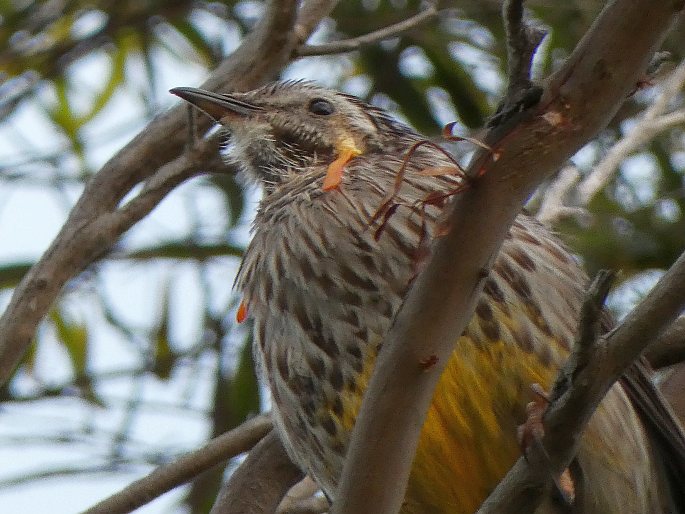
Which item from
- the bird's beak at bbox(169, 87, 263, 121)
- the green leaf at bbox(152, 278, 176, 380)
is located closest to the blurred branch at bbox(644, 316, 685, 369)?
the bird's beak at bbox(169, 87, 263, 121)

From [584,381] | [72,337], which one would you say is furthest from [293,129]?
[72,337]

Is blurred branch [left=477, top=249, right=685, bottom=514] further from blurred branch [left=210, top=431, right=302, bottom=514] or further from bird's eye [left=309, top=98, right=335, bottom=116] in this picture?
bird's eye [left=309, top=98, right=335, bottom=116]

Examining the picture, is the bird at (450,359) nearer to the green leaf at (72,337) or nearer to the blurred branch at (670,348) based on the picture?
the blurred branch at (670,348)

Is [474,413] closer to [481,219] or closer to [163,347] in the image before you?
[481,219]

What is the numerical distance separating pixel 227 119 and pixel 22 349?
2.75 ft

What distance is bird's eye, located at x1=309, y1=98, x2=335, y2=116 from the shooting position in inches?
142

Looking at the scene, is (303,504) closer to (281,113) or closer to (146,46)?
(281,113)

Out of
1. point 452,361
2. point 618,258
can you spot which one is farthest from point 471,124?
point 452,361

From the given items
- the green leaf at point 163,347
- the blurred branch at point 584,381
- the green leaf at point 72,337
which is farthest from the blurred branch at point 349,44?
the green leaf at point 72,337

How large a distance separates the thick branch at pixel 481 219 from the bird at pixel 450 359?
52 cm

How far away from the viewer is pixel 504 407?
2.77 metres

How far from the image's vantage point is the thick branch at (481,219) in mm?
1900

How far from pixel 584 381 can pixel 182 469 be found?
1463mm

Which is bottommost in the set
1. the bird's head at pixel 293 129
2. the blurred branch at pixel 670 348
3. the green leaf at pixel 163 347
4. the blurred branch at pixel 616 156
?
the blurred branch at pixel 670 348
